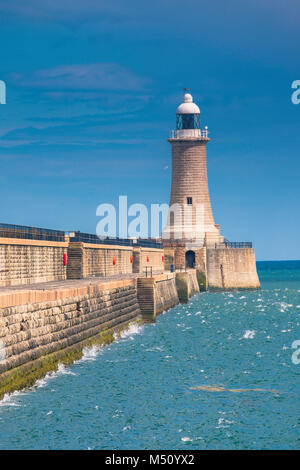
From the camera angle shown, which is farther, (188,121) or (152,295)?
(188,121)

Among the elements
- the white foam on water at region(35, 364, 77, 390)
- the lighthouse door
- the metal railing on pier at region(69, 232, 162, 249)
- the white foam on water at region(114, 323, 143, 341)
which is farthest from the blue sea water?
the lighthouse door

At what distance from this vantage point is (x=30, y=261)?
4497 cm

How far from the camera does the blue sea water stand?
21422 millimetres

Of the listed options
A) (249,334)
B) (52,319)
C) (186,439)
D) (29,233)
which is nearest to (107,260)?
(29,233)

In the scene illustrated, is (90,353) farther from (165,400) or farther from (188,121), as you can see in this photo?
(188,121)

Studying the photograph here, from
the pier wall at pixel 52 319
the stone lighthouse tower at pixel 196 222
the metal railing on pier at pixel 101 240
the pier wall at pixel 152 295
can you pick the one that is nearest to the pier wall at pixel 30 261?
the pier wall at pixel 52 319

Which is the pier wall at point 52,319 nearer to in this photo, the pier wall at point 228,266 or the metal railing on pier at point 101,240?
the metal railing on pier at point 101,240

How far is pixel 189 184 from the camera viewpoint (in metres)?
88.6

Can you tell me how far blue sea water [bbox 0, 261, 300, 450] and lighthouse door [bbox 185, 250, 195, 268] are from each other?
46.8 metres

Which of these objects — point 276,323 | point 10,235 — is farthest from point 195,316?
point 10,235

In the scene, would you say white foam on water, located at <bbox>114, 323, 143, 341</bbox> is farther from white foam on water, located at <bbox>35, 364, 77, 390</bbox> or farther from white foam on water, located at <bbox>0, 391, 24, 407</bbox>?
white foam on water, located at <bbox>0, 391, 24, 407</bbox>

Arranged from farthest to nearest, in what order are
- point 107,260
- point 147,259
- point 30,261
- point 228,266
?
point 228,266, point 147,259, point 107,260, point 30,261

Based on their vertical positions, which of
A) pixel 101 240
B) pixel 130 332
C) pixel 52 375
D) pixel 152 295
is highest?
pixel 101 240

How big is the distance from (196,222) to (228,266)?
256 inches
